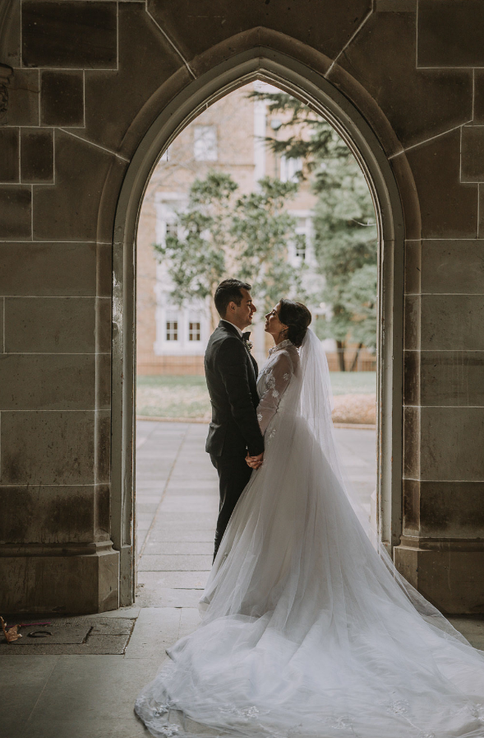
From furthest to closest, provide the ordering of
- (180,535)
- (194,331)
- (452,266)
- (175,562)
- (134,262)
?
(194,331)
(180,535)
(175,562)
(134,262)
(452,266)

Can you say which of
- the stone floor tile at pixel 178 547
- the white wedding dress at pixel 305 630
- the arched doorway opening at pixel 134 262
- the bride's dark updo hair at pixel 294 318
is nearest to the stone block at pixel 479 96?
the arched doorway opening at pixel 134 262

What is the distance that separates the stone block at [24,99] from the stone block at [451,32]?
2188 millimetres

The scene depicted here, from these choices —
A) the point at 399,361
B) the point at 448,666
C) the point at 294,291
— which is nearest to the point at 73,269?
the point at 399,361

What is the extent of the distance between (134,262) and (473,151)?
81.5 inches

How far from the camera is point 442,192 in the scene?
3924mm

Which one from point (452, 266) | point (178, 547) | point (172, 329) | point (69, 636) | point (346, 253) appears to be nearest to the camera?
point (69, 636)

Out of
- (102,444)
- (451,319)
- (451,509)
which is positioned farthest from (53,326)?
(451,509)

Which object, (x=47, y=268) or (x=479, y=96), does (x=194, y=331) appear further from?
(x=479, y=96)

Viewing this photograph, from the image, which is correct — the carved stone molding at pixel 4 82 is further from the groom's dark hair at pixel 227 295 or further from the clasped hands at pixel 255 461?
the clasped hands at pixel 255 461

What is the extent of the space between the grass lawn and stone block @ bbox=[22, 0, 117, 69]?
10440mm

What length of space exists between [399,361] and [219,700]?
2.16 m

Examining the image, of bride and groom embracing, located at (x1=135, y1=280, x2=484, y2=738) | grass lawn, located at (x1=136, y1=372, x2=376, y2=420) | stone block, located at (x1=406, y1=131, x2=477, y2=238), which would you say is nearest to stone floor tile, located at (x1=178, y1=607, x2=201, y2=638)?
bride and groom embracing, located at (x1=135, y1=280, x2=484, y2=738)

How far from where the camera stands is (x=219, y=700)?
104 inches

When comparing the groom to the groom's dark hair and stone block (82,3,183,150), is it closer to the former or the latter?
the groom's dark hair
